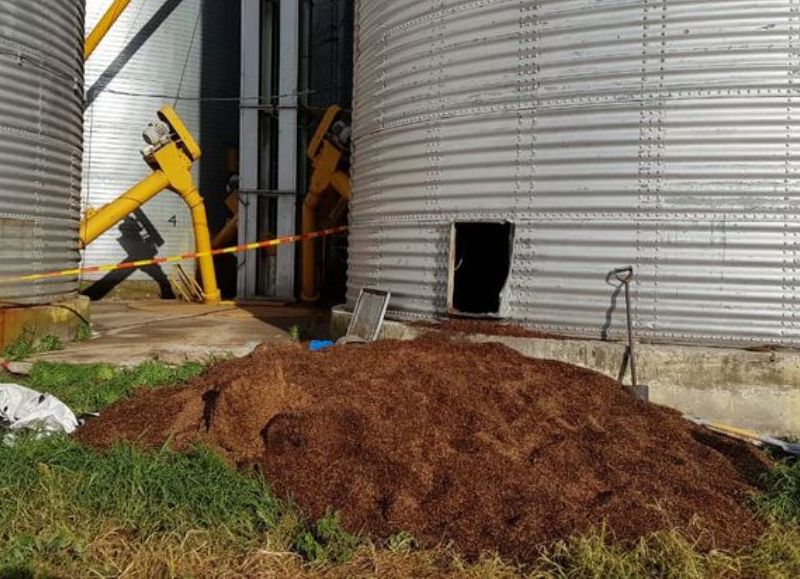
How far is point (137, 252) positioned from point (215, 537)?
17.7 meters

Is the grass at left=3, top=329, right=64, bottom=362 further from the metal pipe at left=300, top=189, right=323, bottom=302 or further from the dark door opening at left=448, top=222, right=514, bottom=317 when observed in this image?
the metal pipe at left=300, top=189, right=323, bottom=302

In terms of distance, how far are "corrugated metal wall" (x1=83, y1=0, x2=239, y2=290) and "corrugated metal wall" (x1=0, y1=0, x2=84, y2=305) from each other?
8546 millimetres

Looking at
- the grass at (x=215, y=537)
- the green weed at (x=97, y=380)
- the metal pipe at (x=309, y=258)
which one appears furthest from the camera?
the metal pipe at (x=309, y=258)

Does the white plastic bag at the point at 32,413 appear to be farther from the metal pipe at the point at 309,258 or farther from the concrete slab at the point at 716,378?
the metal pipe at the point at 309,258

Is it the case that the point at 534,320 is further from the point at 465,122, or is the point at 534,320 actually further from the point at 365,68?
the point at 365,68

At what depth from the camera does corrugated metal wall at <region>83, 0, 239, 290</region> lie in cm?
2023

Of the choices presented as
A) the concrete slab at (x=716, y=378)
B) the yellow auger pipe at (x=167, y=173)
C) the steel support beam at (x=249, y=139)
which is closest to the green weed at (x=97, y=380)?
the concrete slab at (x=716, y=378)

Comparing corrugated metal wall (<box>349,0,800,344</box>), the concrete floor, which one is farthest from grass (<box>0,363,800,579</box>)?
the concrete floor

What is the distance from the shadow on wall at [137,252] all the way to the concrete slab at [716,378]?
641 inches

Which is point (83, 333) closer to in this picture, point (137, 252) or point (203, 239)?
point (203, 239)

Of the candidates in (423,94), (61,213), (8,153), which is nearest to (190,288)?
(61,213)

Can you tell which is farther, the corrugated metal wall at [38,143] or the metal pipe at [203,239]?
the metal pipe at [203,239]

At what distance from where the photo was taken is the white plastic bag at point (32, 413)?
6.02 m

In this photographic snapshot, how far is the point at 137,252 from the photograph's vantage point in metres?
20.8
